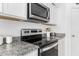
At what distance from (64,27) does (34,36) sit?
1.49 meters

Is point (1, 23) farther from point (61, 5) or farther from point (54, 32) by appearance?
point (61, 5)

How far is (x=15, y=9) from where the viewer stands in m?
1.33

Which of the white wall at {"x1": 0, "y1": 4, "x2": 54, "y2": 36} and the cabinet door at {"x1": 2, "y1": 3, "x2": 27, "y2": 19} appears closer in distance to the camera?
the cabinet door at {"x1": 2, "y1": 3, "x2": 27, "y2": 19}

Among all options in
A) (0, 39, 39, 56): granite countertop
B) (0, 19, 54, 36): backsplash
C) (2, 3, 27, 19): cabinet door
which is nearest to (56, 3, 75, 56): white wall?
(0, 19, 54, 36): backsplash

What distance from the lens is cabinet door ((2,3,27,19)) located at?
3.84 ft

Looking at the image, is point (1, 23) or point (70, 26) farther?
point (70, 26)

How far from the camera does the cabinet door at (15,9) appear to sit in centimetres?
117

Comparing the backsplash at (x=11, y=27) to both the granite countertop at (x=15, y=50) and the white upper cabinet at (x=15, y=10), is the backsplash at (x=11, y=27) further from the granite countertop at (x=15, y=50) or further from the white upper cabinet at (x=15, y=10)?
the granite countertop at (x=15, y=50)

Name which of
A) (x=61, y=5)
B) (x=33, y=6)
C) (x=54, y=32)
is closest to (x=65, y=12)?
(x=61, y=5)

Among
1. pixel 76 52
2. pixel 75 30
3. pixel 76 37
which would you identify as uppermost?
pixel 75 30

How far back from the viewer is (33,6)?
1.69 meters

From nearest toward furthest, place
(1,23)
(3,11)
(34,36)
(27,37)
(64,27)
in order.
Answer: (3,11) < (1,23) < (27,37) < (34,36) < (64,27)

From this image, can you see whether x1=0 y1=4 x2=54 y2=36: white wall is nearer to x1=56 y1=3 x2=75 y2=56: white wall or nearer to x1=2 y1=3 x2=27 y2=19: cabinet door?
x1=2 y1=3 x2=27 y2=19: cabinet door

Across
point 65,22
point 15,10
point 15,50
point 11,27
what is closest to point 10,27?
point 11,27
